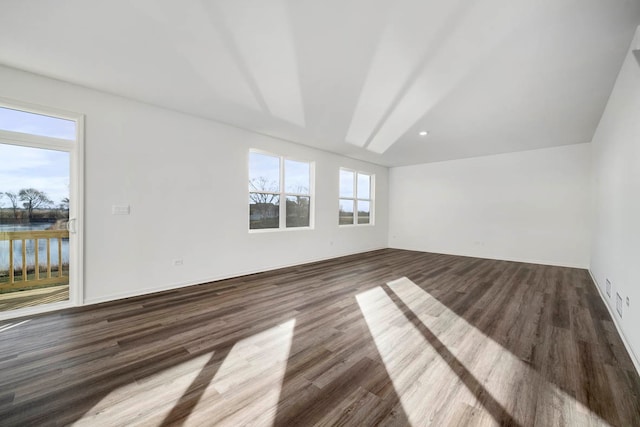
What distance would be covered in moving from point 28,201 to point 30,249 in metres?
0.59

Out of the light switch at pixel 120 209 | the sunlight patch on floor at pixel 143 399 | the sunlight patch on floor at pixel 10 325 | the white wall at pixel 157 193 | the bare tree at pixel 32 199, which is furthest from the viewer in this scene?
the light switch at pixel 120 209

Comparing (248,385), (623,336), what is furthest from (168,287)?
(623,336)

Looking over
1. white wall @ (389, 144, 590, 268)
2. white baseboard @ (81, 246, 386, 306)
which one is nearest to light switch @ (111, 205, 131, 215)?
white baseboard @ (81, 246, 386, 306)

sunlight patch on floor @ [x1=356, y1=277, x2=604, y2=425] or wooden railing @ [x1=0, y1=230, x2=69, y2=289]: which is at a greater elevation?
wooden railing @ [x1=0, y1=230, x2=69, y2=289]

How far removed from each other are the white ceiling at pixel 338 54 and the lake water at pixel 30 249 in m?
1.73

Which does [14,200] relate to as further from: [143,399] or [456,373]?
[456,373]

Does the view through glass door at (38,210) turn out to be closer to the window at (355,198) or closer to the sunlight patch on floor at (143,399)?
the sunlight patch on floor at (143,399)

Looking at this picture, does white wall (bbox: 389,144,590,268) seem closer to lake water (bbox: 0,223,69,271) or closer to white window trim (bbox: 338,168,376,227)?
white window trim (bbox: 338,168,376,227)

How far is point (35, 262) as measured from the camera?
3.19m

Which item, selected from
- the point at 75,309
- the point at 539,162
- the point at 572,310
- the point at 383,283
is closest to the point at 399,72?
the point at 383,283

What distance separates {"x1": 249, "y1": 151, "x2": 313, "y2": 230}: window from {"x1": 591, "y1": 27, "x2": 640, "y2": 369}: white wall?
15.6 feet

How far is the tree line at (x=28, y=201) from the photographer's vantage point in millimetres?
2895

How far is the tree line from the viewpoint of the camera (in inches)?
114

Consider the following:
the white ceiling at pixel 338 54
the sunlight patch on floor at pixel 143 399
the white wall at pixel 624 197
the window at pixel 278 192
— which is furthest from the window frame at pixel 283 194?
the white wall at pixel 624 197
